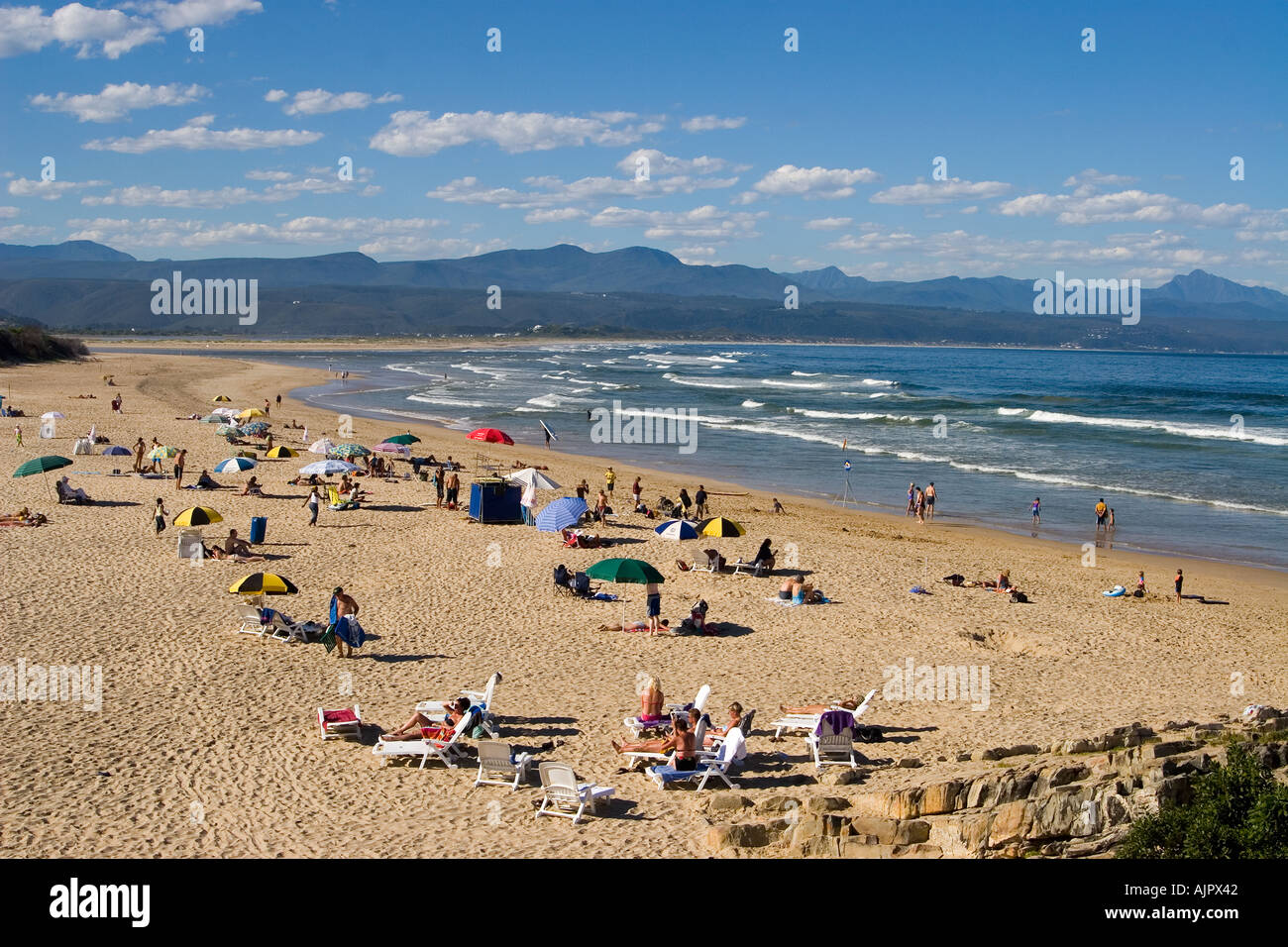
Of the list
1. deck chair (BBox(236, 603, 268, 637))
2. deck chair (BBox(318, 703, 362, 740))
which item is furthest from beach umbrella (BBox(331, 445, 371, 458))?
deck chair (BBox(318, 703, 362, 740))

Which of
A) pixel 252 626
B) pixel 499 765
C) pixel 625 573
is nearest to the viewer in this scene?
pixel 499 765

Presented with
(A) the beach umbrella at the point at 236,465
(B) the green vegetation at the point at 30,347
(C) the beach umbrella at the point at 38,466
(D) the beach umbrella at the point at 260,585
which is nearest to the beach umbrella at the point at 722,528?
(D) the beach umbrella at the point at 260,585

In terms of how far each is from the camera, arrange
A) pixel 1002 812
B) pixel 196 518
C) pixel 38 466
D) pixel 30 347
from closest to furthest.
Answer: pixel 1002 812, pixel 196 518, pixel 38 466, pixel 30 347

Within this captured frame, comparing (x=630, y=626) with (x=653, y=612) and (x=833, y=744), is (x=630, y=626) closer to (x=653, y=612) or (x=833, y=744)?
(x=653, y=612)

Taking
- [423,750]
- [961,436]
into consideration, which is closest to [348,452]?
[423,750]

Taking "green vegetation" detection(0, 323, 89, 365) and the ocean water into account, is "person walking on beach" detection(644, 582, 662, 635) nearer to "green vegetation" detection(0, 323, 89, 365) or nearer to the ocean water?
the ocean water
